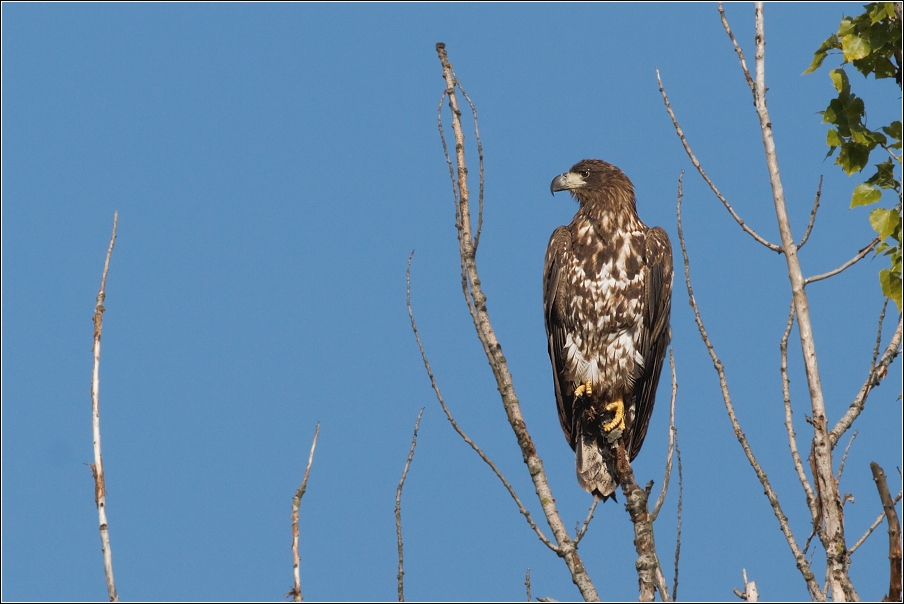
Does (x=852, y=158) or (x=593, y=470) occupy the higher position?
(x=852, y=158)

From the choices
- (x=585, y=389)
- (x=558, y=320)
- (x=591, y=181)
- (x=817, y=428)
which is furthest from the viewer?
(x=591, y=181)

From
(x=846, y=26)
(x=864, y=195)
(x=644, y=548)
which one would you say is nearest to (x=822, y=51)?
(x=846, y=26)

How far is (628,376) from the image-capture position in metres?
7.88

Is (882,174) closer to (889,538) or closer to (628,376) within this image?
(889,538)

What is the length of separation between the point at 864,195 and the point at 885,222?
0.19 metres

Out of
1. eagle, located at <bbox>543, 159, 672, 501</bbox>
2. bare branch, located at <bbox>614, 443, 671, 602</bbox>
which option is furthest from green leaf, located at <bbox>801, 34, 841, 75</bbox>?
eagle, located at <bbox>543, 159, 672, 501</bbox>

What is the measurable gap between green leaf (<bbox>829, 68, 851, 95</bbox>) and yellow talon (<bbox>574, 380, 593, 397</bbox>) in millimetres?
3719

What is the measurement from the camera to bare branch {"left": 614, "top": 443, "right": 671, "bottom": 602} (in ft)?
16.6

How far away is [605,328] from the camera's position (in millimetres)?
7844

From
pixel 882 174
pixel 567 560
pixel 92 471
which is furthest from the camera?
pixel 567 560

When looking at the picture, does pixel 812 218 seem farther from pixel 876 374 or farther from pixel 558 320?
pixel 558 320

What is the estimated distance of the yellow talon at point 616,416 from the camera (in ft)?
25.6

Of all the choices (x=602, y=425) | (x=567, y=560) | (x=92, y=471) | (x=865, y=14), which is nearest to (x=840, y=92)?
(x=865, y=14)

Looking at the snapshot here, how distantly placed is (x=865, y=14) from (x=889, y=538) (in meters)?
2.18
